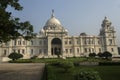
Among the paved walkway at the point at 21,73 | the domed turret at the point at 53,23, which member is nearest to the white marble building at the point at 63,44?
the domed turret at the point at 53,23

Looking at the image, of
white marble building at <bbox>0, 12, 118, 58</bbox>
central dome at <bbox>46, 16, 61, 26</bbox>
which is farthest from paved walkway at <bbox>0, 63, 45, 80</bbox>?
central dome at <bbox>46, 16, 61, 26</bbox>

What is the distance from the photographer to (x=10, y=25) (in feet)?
57.9

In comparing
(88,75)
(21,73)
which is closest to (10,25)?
(21,73)

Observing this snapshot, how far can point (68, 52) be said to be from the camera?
82.3 metres

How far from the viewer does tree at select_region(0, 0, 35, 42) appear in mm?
16875

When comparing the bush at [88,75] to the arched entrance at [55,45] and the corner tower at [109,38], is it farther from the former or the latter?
the corner tower at [109,38]

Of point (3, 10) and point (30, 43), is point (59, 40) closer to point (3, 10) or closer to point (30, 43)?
point (30, 43)

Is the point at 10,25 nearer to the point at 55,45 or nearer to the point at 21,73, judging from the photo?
the point at 21,73

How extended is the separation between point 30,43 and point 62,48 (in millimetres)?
15109

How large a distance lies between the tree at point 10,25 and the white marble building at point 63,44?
59.7 meters

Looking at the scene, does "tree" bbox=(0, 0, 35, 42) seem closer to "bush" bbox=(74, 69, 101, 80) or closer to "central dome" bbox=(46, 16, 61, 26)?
"bush" bbox=(74, 69, 101, 80)

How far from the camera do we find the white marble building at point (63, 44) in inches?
3173

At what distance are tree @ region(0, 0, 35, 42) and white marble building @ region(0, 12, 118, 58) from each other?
196 feet

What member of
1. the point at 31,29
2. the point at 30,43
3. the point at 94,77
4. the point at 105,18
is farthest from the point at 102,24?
the point at 94,77
